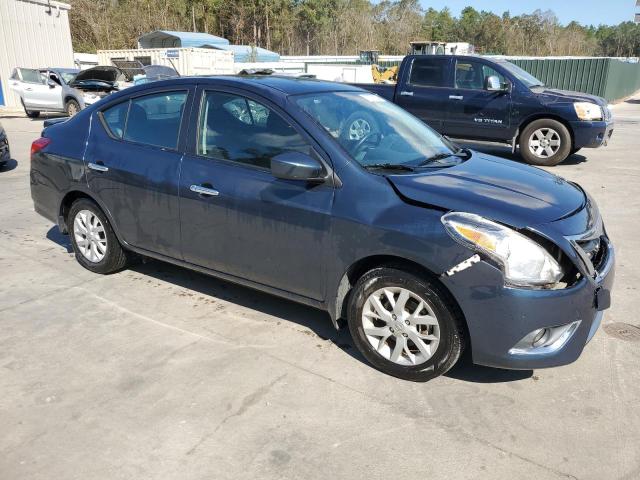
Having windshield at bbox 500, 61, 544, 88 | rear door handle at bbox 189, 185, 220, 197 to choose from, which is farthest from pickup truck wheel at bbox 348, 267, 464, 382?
windshield at bbox 500, 61, 544, 88

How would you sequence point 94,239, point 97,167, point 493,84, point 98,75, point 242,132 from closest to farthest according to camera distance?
point 242,132 → point 97,167 → point 94,239 → point 493,84 → point 98,75

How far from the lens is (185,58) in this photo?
25891 millimetres

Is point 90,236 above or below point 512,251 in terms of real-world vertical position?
below

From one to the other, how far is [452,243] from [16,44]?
2547 cm

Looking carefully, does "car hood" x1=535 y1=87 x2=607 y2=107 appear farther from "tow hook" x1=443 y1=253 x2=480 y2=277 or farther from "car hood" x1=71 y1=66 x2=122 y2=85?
"car hood" x1=71 y1=66 x2=122 y2=85

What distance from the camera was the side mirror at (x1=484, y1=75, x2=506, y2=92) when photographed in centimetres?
1034

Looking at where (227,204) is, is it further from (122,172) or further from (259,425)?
(259,425)

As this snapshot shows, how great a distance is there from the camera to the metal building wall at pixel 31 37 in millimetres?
23094

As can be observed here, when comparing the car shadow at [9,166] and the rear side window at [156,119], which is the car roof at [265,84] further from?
the car shadow at [9,166]

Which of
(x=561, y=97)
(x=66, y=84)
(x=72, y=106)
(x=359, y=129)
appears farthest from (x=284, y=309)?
(x=66, y=84)

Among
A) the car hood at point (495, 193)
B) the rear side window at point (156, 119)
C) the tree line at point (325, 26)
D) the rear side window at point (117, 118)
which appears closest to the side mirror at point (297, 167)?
the car hood at point (495, 193)

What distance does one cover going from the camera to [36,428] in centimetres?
301

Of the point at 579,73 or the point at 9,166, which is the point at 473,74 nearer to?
the point at 9,166

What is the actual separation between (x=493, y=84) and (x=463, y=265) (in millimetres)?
8231
